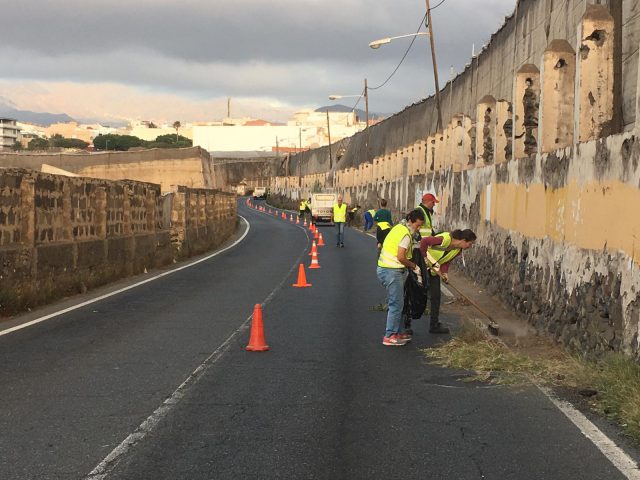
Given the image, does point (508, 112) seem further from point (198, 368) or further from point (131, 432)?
point (131, 432)

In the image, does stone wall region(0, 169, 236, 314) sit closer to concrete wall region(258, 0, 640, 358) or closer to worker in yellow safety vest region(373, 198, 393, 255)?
worker in yellow safety vest region(373, 198, 393, 255)

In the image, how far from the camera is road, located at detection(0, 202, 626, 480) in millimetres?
4980

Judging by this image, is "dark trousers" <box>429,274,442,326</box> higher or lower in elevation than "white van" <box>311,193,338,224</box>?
lower

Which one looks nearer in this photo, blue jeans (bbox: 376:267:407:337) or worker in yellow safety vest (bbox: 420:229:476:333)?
blue jeans (bbox: 376:267:407:337)

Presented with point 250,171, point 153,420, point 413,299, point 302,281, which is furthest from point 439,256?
point 250,171

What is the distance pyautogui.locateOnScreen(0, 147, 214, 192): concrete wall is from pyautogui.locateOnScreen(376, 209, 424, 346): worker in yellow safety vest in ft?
200

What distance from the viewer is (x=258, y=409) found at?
6383 millimetres

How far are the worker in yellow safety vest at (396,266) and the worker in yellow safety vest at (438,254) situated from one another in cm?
62

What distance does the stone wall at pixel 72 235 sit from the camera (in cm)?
1284

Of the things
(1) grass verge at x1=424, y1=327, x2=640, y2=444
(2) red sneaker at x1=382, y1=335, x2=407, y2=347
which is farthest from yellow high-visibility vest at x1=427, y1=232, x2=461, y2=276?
(2) red sneaker at x1=382, y1=335, x2=407, y2=347

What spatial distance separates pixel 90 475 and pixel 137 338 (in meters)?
5.20

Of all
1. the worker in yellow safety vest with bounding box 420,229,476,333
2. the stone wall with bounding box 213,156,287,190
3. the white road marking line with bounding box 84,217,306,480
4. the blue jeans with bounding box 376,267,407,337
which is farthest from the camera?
the stone wall with bounding box 213,156,287,190

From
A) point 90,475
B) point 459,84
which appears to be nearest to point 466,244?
point 90,475

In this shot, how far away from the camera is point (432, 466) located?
4.97 meters
